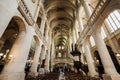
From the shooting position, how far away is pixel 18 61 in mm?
5902

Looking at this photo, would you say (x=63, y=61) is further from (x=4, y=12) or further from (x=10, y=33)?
(x=4, y=12)

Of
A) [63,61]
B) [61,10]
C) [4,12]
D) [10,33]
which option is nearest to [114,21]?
[61,10]

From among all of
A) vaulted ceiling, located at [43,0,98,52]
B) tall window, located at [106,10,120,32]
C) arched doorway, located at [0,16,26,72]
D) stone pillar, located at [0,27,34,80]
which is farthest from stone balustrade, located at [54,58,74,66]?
stone pillar, located at [0,27,34,80]

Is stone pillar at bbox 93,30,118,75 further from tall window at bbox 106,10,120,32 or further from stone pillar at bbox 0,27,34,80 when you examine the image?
stone pillar at bbox 0,27,34,80

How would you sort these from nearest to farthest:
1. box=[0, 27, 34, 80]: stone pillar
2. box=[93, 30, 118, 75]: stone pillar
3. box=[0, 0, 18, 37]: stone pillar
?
1. box=[0, 0, 18, 37]: stone pillar
2. box=[0, 27, 34, 80]: stone pillar
3. box=[93, 30, 118, 75]: stone pillar

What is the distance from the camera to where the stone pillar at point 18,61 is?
Result: 5088 millimetres

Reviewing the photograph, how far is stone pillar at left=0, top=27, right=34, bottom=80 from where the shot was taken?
16.7 feet

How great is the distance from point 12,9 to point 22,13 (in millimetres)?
1754

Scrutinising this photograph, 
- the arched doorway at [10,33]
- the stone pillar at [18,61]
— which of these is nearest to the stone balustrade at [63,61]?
the arched doorway at [10,33]

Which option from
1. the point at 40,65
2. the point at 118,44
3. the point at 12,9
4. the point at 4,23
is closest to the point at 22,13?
the point at 12,9

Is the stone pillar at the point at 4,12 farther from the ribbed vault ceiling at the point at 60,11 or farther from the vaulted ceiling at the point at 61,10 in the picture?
the ribbed vault ceiling at the point at 60,11

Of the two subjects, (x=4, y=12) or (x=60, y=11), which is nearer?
(x=4, y=12)

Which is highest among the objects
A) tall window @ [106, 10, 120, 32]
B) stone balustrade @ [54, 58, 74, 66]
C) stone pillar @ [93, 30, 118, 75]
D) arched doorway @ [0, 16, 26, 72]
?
tall window @ [106, 10, 120, 32]

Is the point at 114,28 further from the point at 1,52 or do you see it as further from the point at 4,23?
the point at 1,52
